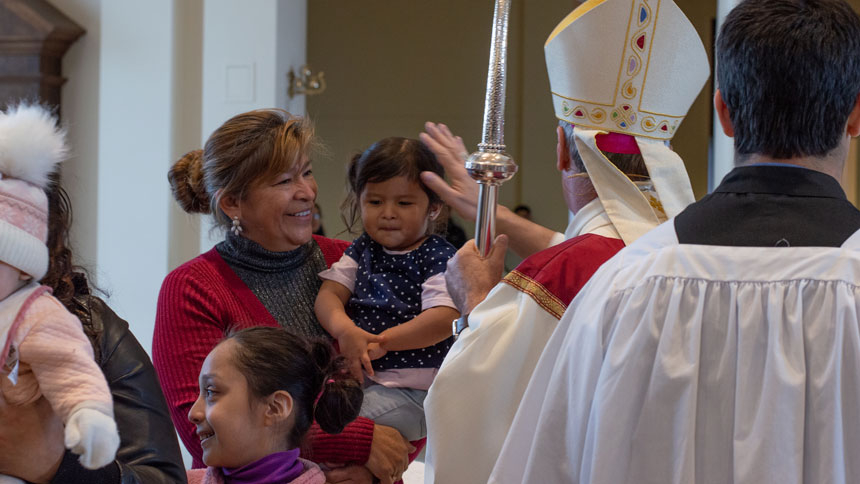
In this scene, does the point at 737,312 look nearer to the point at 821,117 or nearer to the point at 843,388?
the point at 843,388

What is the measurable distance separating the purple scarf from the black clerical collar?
3.58ft

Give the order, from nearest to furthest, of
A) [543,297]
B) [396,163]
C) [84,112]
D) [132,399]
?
[132,399] → [543,297] → [396,163] → [84,112]

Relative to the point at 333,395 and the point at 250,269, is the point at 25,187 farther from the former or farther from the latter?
the point at 250,269

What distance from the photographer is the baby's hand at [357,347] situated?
2533mm

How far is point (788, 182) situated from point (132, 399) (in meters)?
1.16

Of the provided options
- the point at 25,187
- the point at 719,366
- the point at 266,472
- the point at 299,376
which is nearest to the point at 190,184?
the point at 299,376

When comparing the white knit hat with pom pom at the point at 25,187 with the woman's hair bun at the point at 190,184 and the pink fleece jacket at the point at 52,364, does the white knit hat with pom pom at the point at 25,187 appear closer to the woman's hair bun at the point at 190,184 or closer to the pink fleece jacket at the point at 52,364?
the pink fleece jacket at the point at 52,364

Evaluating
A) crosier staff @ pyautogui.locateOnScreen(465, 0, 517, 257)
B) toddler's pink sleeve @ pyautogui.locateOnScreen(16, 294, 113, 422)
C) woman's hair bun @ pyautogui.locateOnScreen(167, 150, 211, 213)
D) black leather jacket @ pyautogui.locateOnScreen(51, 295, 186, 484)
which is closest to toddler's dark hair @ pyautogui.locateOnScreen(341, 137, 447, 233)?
woman's hair bun @ pyautogui.locateOnScreen(167, 150, 211, 213)

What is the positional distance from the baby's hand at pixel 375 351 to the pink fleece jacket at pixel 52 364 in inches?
39.4

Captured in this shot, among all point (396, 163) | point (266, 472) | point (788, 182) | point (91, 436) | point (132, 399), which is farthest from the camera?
point (396, 163)

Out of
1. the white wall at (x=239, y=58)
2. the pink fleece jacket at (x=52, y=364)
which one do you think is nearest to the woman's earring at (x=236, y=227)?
the pink fleece jacket at (x=52, y=364)

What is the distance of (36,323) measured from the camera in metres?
1.59

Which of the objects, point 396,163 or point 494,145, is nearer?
point 494,145

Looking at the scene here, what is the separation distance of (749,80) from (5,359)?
118 centimetres
